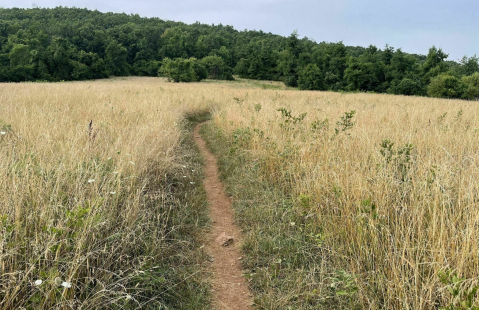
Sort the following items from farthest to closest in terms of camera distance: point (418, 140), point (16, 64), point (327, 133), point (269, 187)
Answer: point (16, 64)
point (327, 133)
point (418, 140)
point (269, 187)

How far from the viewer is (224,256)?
11.5ft

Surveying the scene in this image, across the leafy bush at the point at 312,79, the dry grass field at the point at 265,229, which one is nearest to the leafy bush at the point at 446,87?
the leafy bush at the point at 312,79

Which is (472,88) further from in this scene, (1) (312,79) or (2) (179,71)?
(2) (179,71)

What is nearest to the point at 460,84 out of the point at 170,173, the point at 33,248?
the point at 170,173

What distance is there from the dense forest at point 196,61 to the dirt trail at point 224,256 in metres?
41.7

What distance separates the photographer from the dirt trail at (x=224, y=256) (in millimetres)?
2807

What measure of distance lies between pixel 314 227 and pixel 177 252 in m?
1.67

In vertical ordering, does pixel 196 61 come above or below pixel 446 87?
above

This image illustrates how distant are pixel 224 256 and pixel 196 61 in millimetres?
54331

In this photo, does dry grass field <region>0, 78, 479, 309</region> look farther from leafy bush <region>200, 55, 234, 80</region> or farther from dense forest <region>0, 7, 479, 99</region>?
leafy bush <region>200, 55, 234, 80</region>

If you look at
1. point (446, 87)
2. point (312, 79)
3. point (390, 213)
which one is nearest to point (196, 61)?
point (312, 79)

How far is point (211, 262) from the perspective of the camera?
11.1ft

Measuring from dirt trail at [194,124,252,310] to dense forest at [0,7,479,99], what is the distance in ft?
137

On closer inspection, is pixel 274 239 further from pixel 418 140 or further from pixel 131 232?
pixel 418 140
